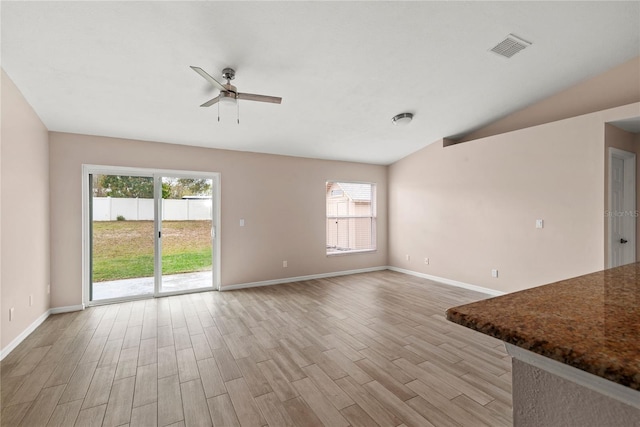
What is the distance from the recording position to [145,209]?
4.49 metres

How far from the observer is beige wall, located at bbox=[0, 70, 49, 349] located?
2.73 meters

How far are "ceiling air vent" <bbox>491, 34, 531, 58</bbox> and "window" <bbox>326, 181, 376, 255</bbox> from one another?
3696 mm

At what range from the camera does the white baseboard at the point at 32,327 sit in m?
2.72

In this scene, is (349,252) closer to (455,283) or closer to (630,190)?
(455,283)

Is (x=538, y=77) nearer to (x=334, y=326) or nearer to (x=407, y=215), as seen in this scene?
(x=407, y=215)

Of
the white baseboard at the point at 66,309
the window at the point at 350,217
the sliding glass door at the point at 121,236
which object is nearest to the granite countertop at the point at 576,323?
the sliding glass door at the point at 121,236

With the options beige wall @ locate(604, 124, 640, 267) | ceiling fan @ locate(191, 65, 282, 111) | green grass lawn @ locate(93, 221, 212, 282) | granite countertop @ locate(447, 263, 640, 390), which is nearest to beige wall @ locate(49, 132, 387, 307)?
green grass lawn @ locate(93, 221, 212, 282)

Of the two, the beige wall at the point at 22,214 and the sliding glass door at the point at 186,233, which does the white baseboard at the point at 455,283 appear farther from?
the beige wall at the point at 22,214

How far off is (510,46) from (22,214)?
5533mm

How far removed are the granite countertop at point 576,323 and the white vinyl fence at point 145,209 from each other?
15.7 feet

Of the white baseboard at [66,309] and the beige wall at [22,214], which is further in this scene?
the white baseboard at [66,309]

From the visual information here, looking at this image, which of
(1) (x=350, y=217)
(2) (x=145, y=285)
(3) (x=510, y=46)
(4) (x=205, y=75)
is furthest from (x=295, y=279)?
(3) (x=510, y=46)

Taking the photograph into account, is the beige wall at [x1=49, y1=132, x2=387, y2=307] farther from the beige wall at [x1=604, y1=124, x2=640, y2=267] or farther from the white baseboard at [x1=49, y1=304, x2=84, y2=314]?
the beige wall at [x1=604, y1=124, x2=640, y2=267]

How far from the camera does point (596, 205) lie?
137 inches
